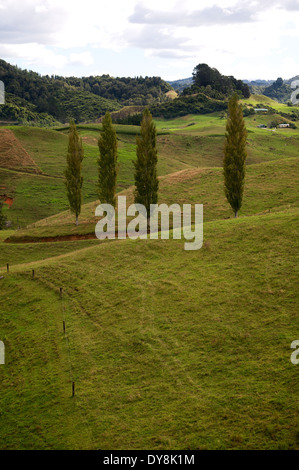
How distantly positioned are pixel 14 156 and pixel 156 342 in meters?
90.8

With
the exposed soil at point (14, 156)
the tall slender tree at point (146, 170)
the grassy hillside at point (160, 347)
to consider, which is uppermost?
the exposed soil at point (14, 156)

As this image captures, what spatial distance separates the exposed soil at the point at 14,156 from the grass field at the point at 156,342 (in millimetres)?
56200

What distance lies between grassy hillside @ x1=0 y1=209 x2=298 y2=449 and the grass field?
0.07 m

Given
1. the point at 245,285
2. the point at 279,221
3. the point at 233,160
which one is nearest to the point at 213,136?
the point at 233,160

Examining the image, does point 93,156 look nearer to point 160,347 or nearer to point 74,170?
point 74,170

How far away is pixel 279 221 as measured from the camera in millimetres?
36344

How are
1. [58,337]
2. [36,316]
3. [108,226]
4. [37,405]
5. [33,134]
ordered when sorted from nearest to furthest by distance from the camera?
[37,405], [58,337], [36,316], [108,226], [33,134]

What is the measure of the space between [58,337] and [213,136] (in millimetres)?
122316

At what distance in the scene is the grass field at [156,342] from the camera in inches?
727

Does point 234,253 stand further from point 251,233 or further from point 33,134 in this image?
point 33,134

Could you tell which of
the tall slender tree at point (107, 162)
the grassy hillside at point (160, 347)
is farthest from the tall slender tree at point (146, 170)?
the grassy hillside at point (160, 347)

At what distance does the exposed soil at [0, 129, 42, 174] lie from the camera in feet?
326

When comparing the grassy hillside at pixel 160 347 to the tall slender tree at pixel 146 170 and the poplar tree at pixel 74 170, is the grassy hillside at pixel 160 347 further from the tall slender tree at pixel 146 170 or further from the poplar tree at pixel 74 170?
the poplar tree at pixel 74 170

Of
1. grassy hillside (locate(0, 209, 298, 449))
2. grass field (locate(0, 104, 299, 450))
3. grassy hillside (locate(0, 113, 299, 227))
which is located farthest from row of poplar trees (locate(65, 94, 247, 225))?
grassy hillside (locate(0, 209, 298, 449))
